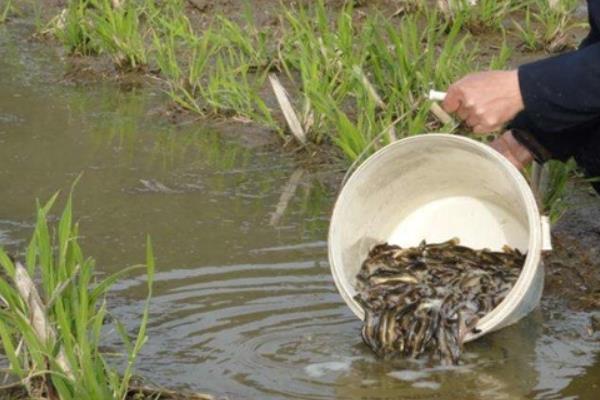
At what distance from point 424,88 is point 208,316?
1.64m

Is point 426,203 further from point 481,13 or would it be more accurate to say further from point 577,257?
point 481,13

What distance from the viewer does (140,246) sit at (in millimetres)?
4926

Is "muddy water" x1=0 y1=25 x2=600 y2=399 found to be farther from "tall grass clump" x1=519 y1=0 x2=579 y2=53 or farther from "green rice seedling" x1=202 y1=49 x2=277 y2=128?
"tall grass clump" x1=519 y1=0 x2=579 y2=53

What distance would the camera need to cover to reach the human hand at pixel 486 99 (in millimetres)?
3756

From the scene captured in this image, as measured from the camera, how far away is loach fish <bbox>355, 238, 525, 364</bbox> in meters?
4.02

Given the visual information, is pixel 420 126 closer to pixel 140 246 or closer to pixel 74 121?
pixel 140 246

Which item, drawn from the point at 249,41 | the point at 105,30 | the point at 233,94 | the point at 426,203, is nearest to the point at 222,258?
the point at 426,203

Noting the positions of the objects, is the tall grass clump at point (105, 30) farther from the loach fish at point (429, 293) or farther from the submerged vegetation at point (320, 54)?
the loach fish at point (429, 293)

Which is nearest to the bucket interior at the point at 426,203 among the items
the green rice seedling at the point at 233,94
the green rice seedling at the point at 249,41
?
the green rice seedling at the point at 233,94

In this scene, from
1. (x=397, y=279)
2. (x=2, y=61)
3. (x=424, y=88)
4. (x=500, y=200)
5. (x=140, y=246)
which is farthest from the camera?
(x=2, y=61)

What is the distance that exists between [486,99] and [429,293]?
2.26ft

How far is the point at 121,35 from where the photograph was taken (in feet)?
23.1

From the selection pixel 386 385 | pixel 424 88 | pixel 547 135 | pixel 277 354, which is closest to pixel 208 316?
pixel 277 354

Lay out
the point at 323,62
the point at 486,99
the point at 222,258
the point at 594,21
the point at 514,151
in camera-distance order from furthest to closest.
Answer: the point at 323,62
the point at 222,258
the point at 514,151
the point at 594,21
the point at 486,99
